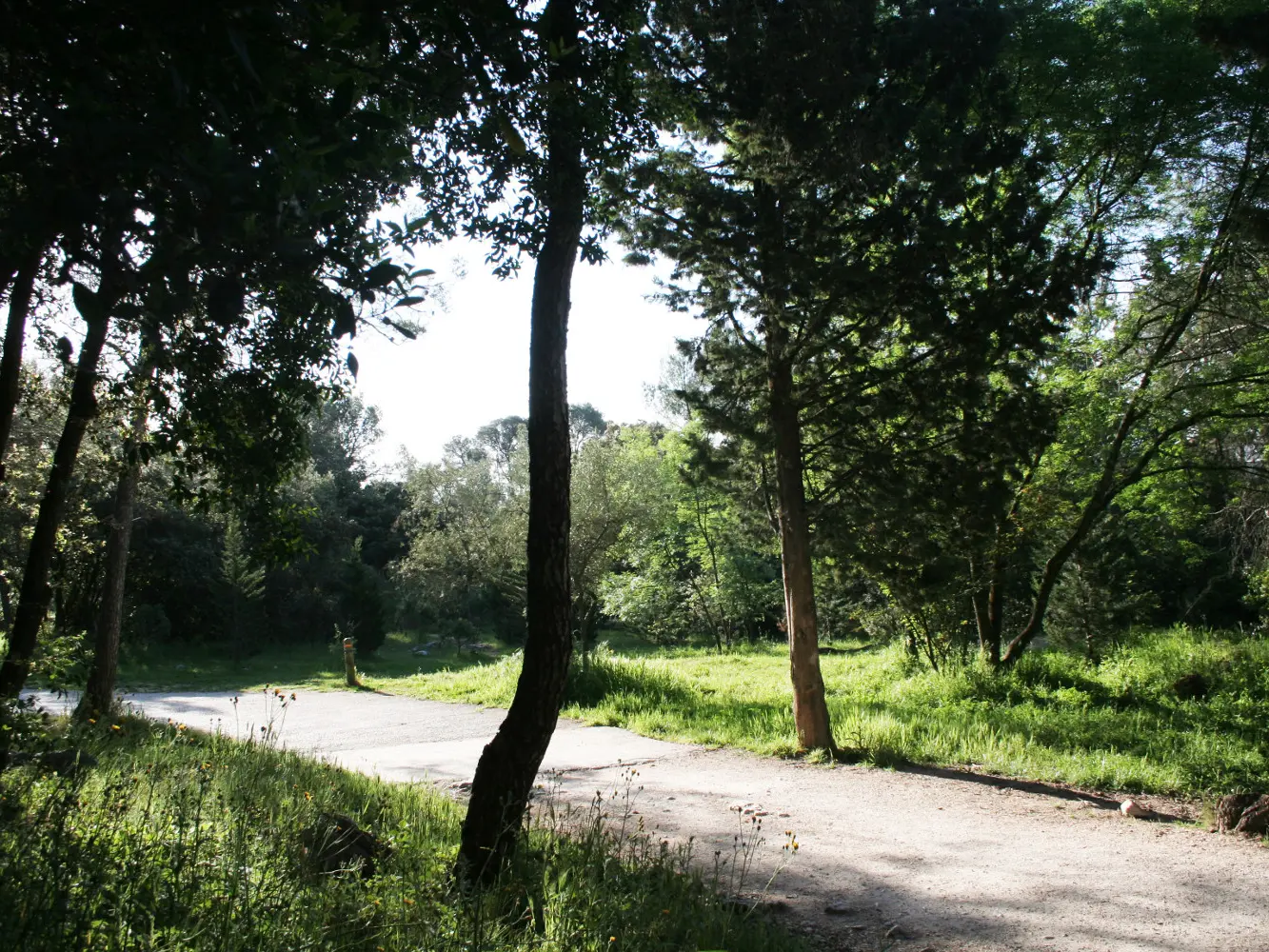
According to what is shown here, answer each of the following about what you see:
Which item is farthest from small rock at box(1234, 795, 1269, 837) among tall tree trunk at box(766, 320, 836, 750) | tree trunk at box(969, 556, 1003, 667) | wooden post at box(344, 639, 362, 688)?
wooden post at box(344, 639, 362, 688)

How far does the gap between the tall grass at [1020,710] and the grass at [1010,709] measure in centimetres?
2

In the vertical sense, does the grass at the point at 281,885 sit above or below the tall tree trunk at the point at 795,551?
below

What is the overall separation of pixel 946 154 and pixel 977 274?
2993 millimetres

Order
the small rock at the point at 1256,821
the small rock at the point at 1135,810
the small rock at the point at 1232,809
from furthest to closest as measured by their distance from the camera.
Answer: the small rock at the point at 1135,810 < the small rock at the point at 1232,809 < the small rock at the point at 1256,821

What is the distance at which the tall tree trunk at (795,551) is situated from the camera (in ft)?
33.4

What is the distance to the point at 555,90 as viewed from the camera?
3.97 meters

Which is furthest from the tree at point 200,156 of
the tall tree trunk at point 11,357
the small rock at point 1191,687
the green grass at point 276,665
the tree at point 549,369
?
the green grass at point 276,665

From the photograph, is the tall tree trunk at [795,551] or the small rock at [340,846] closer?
the small rock at [340,846]

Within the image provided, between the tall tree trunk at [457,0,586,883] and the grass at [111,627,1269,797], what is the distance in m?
5.93

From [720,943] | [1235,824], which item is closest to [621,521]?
[1235,824]

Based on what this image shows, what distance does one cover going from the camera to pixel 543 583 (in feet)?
16.6

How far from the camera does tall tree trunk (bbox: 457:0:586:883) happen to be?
A: 493 centimetres

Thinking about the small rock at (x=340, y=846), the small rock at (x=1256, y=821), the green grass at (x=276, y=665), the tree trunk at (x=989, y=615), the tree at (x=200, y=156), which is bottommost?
the green grass at (x=276, y=665)

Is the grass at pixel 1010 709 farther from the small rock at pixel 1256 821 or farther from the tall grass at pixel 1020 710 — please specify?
the small rock at pixel 1256 821
